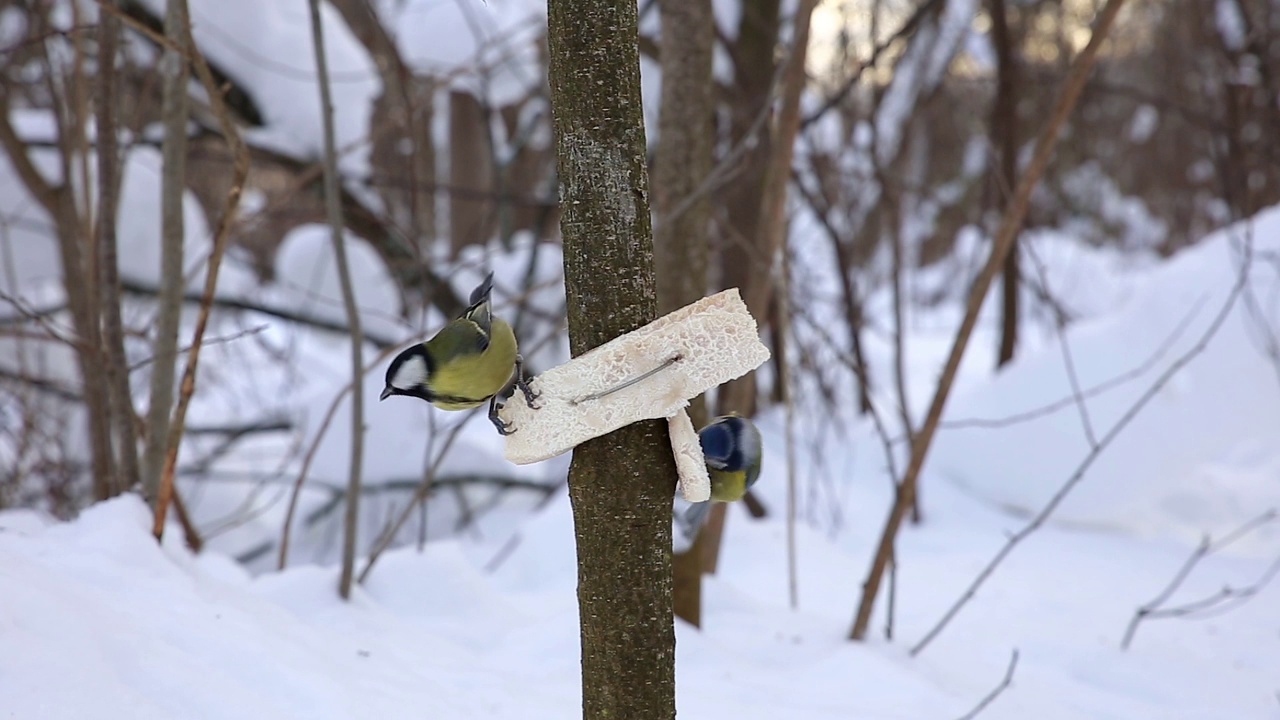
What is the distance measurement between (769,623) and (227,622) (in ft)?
3.14

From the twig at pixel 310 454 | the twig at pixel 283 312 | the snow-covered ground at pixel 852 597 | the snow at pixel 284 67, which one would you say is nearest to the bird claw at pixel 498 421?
the snow-covered ground at pixel 852 597

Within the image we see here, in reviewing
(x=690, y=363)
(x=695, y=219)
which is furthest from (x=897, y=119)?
(x=690, y=363)

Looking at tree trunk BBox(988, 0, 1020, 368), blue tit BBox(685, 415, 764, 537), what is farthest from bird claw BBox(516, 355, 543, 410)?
tree trunk BBox(988, 0, 1020, 368)

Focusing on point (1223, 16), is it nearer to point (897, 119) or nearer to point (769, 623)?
point (897, 119)

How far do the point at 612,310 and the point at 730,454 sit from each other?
19cm

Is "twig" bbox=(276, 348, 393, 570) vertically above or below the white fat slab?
above

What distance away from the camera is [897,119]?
547 centimetres

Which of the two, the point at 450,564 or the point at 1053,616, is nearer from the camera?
the point at 450,564

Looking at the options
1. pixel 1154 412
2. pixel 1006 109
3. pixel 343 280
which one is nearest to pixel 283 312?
pixel 343 280

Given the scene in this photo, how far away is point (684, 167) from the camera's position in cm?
178

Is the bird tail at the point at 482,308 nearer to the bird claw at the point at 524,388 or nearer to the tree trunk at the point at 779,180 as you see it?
the bird claw at the point at 524,388

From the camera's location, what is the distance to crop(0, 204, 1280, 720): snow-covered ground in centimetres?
111

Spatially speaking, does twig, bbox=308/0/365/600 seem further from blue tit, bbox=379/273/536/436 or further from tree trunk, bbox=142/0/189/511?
blue tit, bbox=379/273/536/436

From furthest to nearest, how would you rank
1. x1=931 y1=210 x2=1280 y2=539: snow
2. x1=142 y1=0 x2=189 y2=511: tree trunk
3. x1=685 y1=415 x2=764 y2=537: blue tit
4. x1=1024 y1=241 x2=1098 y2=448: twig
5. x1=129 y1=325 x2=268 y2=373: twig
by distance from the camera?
x1=931 y1=210 x2=1280 y2=539: snow → x1=1024 y1=241 x2=1098 y2=448: twig → x1=142 y1=0 x2=189 y2=511: tree trunk → x1=129 y1=325 x2=268 y2=373: twig → x1=685 y1=415 x2=764 y2=537: blue tit
